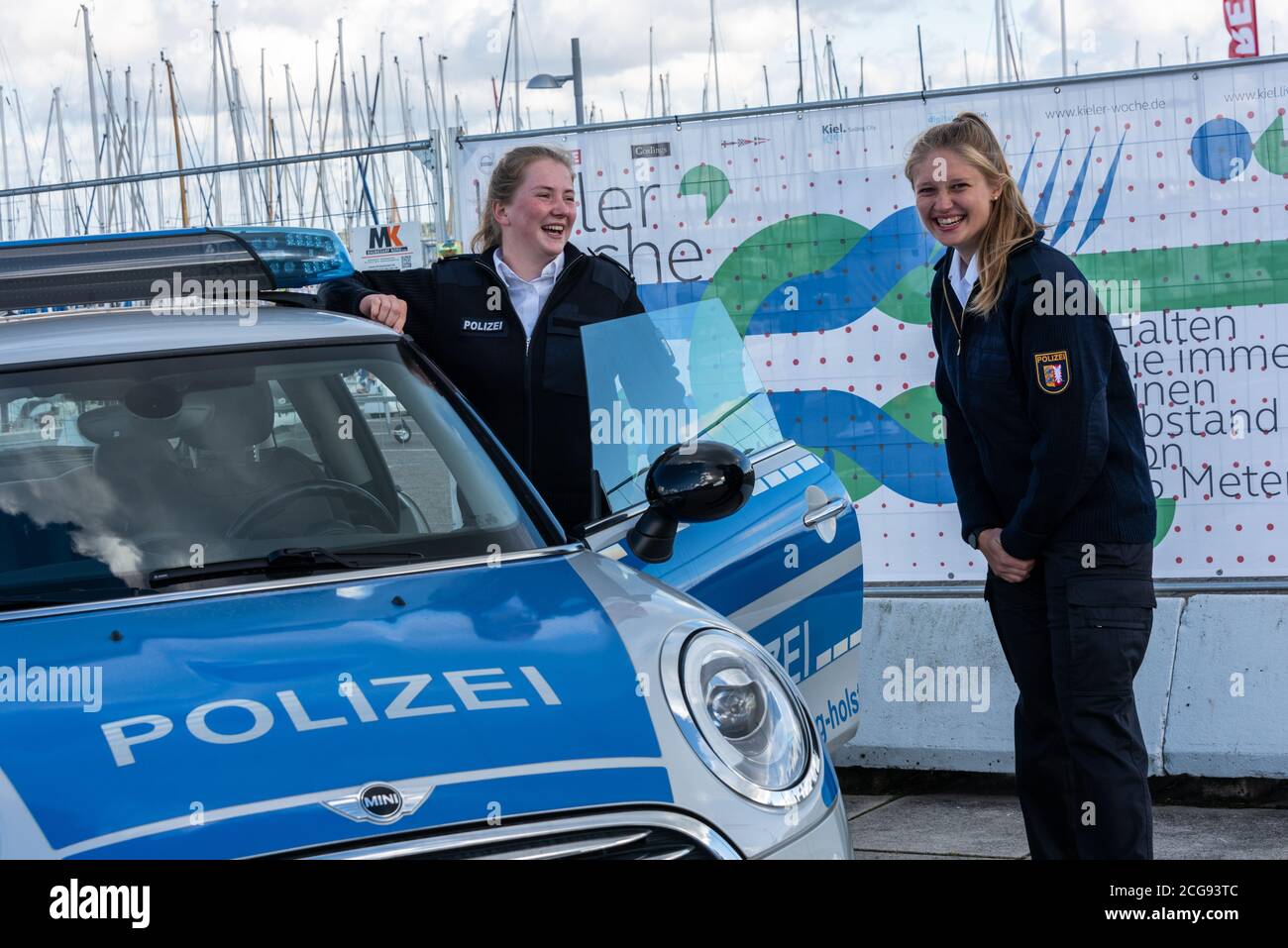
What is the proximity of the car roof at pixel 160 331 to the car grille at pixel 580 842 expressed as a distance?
168 centimetres

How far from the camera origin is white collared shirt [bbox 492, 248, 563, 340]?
4645 millimetres

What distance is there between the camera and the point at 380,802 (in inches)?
95.0

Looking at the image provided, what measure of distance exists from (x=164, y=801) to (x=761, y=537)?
2088mm

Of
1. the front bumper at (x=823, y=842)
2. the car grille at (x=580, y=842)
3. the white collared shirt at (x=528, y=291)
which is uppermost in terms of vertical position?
the white collared shirt at (x=528, y=291)

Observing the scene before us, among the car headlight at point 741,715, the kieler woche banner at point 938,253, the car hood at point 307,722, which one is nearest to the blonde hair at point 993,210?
the car headlight at point 741,715

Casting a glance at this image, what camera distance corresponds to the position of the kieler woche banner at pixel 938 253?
570 cm

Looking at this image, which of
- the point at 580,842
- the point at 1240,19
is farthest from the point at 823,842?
the point at 1240,19

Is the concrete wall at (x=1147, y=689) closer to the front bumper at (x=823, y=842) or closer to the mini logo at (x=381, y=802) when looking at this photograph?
the front bumper at (x=823, y=842)

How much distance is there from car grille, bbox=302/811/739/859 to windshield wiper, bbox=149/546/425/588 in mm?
947

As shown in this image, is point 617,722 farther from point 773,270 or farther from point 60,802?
point 773,270

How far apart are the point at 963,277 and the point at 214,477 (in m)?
1.94

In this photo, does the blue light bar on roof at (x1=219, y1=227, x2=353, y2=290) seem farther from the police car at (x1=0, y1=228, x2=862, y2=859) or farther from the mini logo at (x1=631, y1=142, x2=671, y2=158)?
the mini logo at (x1=631, y1=142, x2=671, y2=158)

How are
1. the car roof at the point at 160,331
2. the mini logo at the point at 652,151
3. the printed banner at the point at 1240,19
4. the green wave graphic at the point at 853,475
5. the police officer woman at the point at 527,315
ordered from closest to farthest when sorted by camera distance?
the car roof at the point at 160,331
the police officer woman at the point at 527,315
the green wave graphic at the point at 853,475
the mini logo at the point at 652,151
the printed banner at the point at 1240,19

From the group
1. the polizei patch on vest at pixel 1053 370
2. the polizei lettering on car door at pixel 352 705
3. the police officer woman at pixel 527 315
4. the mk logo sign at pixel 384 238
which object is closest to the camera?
the polizei lettering on car door at pixel 352 705
